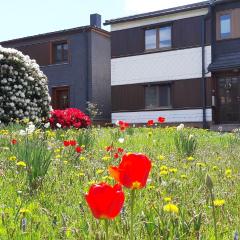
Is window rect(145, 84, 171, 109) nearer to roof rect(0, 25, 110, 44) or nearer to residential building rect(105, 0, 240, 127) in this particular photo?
residential building rect(105, 0, 240, 127)

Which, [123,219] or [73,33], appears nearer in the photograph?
[123,219]

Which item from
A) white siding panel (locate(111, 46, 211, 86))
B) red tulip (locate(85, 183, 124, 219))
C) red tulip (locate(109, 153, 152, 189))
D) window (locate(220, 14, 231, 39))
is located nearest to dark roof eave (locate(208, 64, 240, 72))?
white siding panel (locate(111, 46, 211, 86))

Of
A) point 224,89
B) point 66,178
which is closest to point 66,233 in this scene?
point 66,178

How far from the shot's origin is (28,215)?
299 centimetres

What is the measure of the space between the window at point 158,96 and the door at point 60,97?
633 centimetres

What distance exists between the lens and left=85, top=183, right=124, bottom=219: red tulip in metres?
1.43

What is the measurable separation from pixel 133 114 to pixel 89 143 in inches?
724

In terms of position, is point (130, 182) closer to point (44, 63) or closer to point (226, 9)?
point (226, 9)

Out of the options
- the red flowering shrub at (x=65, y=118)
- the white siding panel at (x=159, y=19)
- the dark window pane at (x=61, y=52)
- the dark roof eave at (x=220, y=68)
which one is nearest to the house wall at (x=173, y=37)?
the white siding panel at (x=159, y=19)

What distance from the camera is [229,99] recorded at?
23375 millimetres

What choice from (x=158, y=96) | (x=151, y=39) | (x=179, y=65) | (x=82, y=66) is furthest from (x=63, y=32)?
(x=179, y=65)

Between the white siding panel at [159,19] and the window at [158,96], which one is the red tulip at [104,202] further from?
the white siding panel at [159,19]

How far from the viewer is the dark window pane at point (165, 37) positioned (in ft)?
82.3

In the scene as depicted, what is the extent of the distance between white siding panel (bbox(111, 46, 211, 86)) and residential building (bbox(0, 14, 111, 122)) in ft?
6.79
